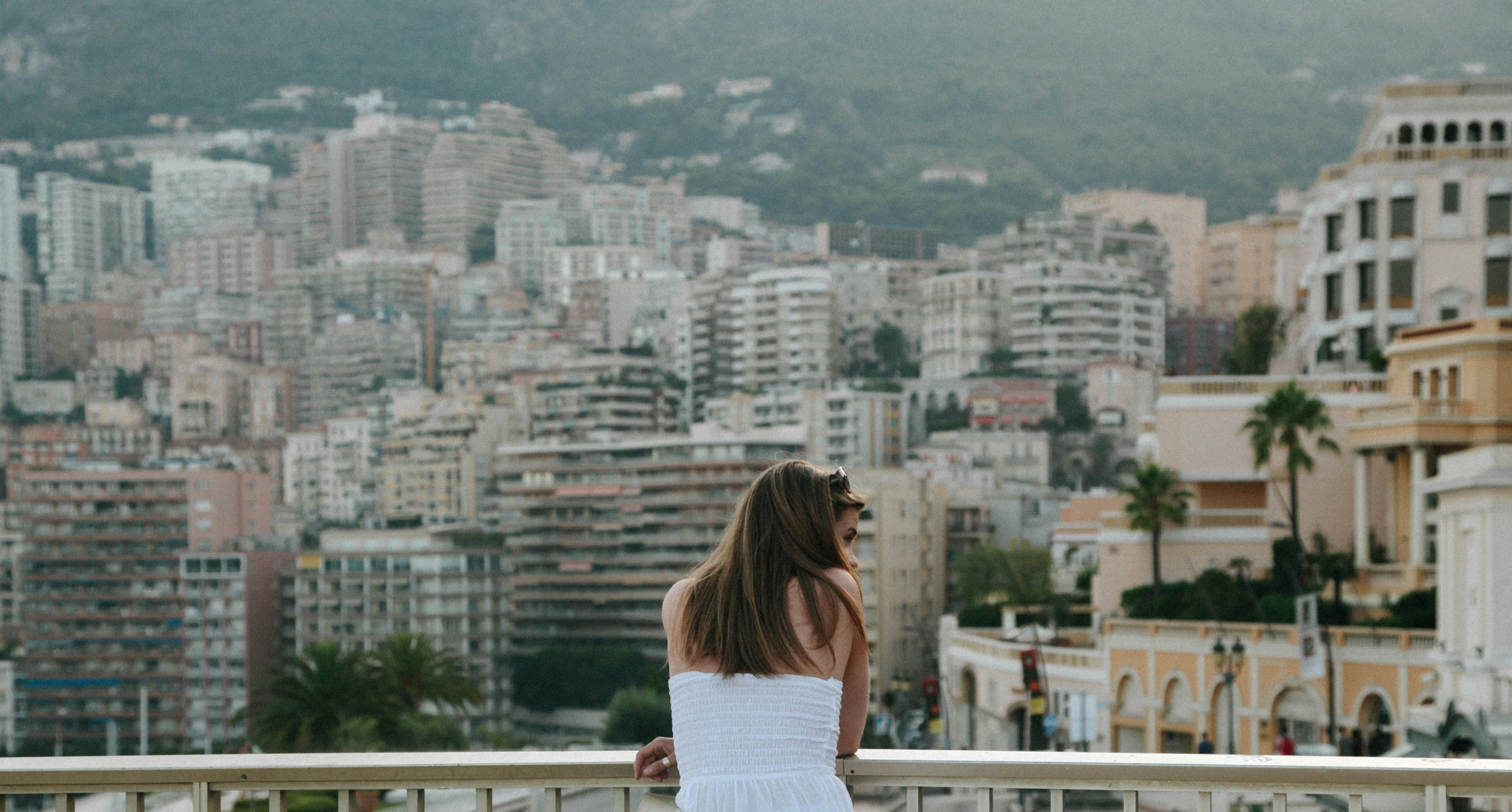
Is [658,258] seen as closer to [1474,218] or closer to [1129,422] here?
[1129,422]

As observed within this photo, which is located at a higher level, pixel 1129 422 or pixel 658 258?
pixel 658 258

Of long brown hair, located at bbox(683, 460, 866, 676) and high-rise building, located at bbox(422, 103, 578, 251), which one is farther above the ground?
high-rise building, located at bbox(422, 103, 578, 251)

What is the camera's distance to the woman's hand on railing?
3.70 meters

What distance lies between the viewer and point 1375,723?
3077cm

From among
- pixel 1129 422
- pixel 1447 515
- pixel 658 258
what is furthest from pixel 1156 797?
pixel 658 258

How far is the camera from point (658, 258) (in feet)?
585

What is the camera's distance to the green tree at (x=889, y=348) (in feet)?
429

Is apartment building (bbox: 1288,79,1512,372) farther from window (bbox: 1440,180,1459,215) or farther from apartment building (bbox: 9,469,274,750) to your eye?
apartment building (bbox: 9,469,274,750)

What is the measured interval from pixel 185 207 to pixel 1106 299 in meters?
124

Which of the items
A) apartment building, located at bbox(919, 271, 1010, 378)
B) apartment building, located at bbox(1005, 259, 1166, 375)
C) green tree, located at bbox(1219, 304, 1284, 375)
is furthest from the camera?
apartment building, located at bbox(919, 271, 1010, 378)

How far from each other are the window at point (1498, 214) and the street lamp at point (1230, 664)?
17429 millimetres

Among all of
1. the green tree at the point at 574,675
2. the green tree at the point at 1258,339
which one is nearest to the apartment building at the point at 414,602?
the green tree at the point at 574,675

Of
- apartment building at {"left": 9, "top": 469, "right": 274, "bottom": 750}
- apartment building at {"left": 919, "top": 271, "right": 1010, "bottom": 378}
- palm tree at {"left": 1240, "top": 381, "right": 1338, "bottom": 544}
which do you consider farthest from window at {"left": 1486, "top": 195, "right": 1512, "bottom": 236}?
apartment building at {"left": 919, "top": 271, "right": 1010, "bottom": 378}

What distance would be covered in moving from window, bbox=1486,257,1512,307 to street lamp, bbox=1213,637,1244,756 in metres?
16.1
